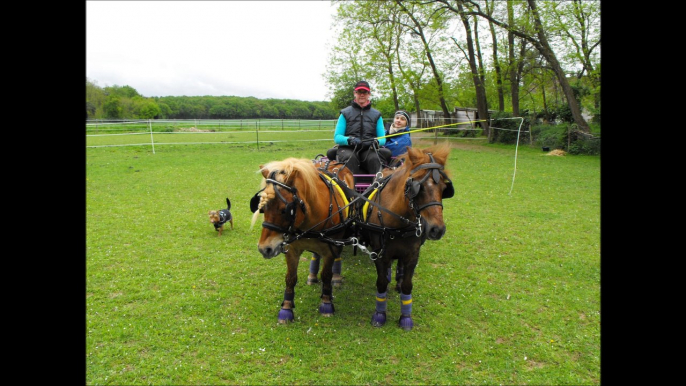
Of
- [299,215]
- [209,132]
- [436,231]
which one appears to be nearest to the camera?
[436,231]

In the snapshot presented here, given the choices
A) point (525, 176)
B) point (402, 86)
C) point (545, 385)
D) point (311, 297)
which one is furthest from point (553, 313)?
point (402, 86)

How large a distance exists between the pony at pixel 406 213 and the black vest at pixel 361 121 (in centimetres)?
133

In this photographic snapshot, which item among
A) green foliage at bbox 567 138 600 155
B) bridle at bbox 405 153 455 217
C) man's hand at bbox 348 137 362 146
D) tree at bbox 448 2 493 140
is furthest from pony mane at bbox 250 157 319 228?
tree at bbox 448 2 493 140

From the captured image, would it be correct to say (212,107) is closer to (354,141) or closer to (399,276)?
(354,141)

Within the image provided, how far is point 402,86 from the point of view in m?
30.0

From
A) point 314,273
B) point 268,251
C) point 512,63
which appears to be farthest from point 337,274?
point 512,63

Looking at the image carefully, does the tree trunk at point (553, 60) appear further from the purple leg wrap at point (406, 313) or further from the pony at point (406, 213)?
the purple leg wrap at point (406, 313)

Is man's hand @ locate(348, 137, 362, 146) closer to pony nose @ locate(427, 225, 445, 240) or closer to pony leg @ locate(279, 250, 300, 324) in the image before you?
pony leg @ locate(279, 250, 300, 324)

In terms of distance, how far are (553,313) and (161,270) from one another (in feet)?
18.8

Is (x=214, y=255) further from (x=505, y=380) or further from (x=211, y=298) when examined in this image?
(x=505, y=380)

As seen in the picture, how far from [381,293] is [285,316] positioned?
1.17 metres

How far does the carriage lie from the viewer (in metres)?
3.42

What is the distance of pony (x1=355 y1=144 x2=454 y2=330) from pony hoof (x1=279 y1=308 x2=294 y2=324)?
982 mm

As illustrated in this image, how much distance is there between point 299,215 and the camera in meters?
3.59
